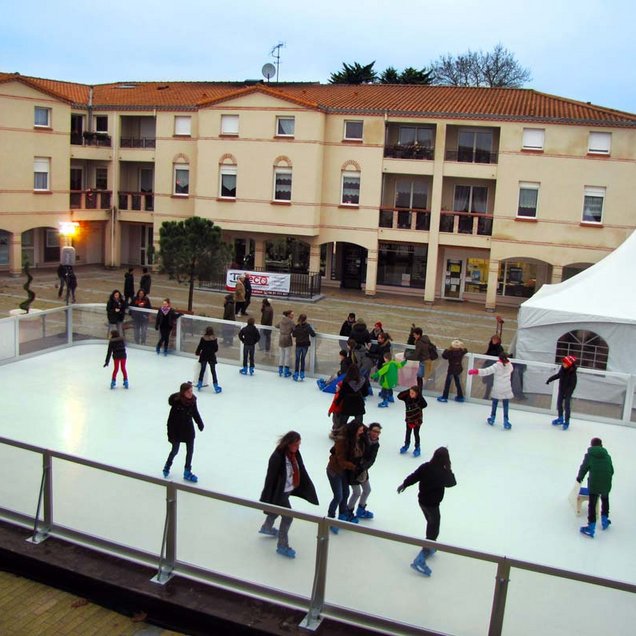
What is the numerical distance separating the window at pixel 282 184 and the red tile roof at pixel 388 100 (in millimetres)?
3199

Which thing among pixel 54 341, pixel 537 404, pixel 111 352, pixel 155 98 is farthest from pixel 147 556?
pixel 155 98

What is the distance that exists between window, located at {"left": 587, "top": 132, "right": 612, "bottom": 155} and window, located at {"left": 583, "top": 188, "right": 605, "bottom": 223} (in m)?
1.56

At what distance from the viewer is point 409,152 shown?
3478cm

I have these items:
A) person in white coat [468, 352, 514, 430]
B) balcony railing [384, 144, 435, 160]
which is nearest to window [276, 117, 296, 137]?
balcony railing [384, 144, 435, 160]

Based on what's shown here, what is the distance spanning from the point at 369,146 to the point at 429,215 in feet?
13.7

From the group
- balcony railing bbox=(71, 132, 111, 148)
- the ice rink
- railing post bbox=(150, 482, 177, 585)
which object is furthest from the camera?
balcony railing bbox=(71, 132, 111, 148)

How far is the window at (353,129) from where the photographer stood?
34.9 m

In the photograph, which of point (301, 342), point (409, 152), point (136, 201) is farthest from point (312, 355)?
point (136, 201)

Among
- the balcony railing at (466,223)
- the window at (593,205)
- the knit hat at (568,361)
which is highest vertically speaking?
the window at (593,205)

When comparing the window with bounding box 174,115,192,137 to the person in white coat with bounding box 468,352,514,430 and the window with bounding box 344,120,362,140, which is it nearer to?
the window with bounding box 344,120,362,140

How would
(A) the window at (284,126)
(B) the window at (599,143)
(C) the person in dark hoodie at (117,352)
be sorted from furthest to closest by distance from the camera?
1. (A) the window at (284,126)
2. (B) the window at (599,143)
3. (C) the person in dark hoodie at (117,352)

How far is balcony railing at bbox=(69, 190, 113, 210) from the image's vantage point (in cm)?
3778

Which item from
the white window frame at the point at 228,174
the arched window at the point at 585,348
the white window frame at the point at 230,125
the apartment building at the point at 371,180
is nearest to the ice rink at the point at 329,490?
the arched window at the point at 585,348

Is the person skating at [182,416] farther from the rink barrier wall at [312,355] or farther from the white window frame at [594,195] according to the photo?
the white window frame at [594,195]
